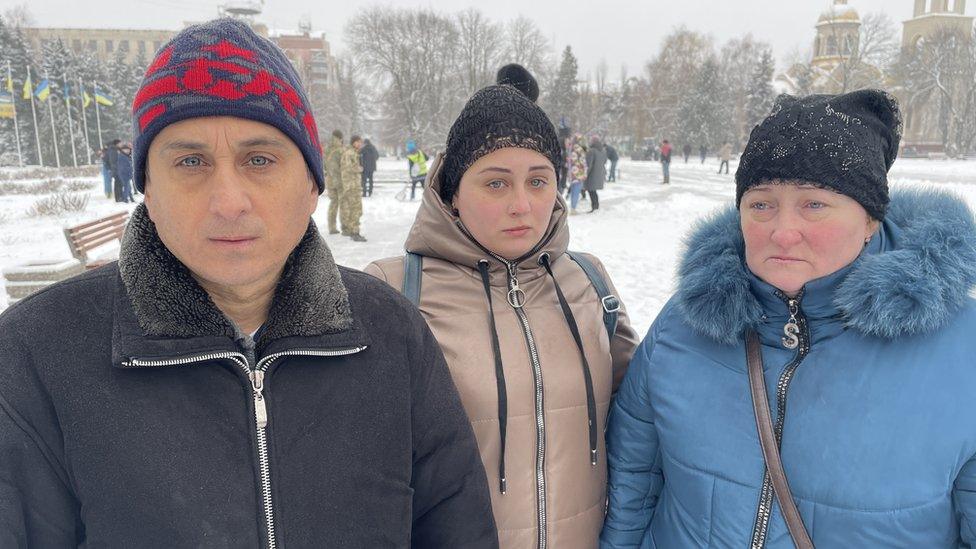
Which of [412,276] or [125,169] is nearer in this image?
[412,276]

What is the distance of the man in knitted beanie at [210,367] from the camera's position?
1.12 meters

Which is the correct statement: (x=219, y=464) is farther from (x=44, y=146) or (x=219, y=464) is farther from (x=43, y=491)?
(x=44, y=146)

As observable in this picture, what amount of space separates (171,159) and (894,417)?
175cm

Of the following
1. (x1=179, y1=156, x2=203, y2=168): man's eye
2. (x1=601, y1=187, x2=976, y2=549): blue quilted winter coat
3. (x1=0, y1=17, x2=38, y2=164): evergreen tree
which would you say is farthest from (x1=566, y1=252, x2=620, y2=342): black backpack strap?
(x1=0, y1=17, x2=38, y2=164): evergreen tree

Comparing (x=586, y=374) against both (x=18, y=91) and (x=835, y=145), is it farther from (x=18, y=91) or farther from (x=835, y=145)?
(x=18, y=91)

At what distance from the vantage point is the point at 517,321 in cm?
188

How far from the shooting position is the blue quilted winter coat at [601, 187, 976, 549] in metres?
1.37

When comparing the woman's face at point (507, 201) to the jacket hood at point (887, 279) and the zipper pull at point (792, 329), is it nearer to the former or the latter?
the jacket hood at point (887, 279)

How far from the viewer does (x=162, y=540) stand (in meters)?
1.15

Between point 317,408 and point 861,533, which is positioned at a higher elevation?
point 317,408

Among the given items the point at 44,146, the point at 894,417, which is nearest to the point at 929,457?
the point at 894,417

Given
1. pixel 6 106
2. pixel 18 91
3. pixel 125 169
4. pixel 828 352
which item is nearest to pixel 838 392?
pixel 828 352

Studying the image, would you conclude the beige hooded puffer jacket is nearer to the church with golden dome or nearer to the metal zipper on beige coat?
the metal zipper on beige coat

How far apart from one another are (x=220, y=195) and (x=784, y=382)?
146 centimetres
